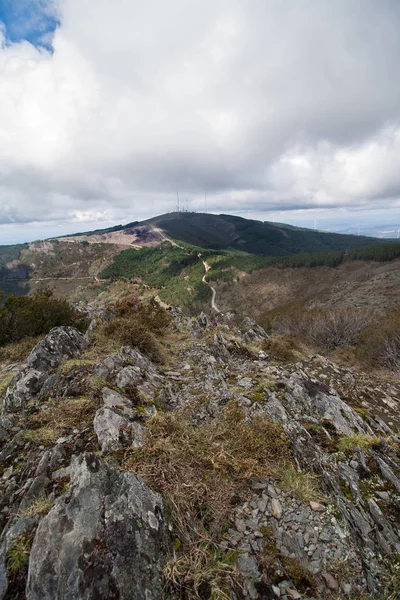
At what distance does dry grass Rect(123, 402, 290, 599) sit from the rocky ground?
0.10 metres

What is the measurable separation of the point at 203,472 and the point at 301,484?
79.8 inches

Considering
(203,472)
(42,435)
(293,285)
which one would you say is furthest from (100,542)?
(293,285)

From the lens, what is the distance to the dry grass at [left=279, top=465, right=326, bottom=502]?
4.91 metres

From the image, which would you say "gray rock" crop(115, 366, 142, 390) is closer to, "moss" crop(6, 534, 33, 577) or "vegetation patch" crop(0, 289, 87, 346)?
"moss" crop(6, 534, 33, 577)

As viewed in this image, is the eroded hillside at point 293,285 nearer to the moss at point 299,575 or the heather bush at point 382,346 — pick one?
the heather bush at point 382,346

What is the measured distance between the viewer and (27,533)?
3.82 m

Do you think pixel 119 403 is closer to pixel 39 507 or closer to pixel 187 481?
pixel 39 507

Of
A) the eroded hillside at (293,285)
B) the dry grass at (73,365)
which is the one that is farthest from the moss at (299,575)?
the eroded hillside at (293,285)

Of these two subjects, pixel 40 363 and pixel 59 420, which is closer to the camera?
pixel 59 420

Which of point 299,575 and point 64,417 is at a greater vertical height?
point 64,417

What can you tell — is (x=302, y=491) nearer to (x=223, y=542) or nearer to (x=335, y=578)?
(x=335, y=578)

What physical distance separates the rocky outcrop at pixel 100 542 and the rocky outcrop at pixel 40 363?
5073 millimetres

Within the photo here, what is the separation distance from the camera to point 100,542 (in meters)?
3.60

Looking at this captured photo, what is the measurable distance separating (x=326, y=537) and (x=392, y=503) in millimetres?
1713
